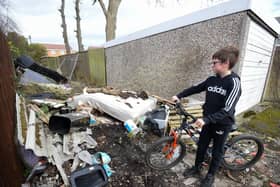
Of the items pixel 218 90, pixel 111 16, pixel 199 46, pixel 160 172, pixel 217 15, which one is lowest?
pixel 160 172

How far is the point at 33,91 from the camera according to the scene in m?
5.20

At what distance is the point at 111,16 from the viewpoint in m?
8.12

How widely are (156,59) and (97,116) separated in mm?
2540

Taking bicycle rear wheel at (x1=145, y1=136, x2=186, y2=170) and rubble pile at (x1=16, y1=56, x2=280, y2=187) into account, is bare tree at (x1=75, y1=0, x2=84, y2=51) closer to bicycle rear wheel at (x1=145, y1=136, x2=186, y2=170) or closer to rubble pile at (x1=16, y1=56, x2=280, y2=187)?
rubble pile at (x1=16, y1=56, x2=280, y2=187)

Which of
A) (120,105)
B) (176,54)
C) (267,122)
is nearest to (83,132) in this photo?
(120,105)

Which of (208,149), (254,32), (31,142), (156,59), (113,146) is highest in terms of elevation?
(254,32)

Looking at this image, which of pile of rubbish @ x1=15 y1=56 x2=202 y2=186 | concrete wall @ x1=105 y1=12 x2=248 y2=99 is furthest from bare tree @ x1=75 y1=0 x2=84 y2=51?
pile of rubbish @ x1=15 y1=56 x2=202 y2=186

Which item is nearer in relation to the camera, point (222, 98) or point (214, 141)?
point (222, 98)

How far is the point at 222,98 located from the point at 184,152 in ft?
3.41

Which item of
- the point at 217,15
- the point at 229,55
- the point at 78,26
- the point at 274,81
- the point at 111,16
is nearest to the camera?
the point at 229,55

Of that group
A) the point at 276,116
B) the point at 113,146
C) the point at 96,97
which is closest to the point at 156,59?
the point at 96,97

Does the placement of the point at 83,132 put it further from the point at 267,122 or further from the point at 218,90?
the point at 267,122

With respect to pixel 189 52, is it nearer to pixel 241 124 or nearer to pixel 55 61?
pixel 241 124

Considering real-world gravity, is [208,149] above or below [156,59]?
below
